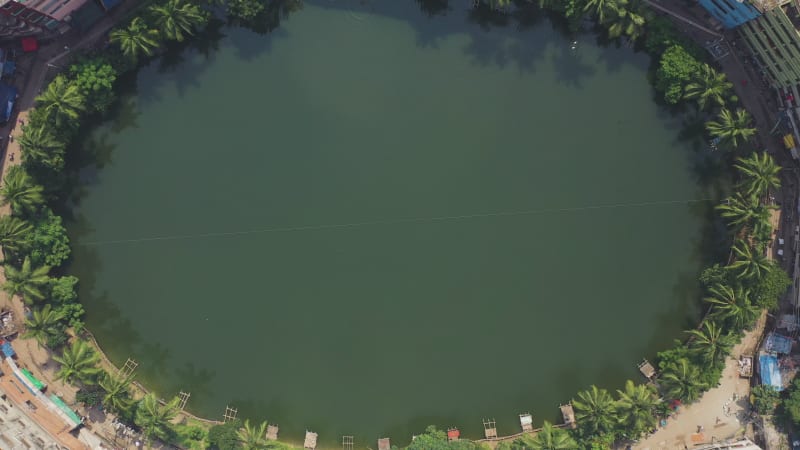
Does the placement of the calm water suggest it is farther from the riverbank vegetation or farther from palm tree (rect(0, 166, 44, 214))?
palm tree (rect(0, 166, 44, 214))

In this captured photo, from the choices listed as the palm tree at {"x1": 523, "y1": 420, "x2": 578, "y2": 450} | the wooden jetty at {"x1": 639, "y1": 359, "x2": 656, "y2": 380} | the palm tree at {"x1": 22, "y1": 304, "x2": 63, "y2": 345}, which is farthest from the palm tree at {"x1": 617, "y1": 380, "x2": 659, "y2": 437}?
the palm tree at {"x1": 22, "y1": 304, "x2": 63, "y2": 345}

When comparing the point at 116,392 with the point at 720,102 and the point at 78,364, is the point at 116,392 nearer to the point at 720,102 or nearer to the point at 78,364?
the point at 78,364

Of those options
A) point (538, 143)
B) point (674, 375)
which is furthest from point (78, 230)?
point (674, 375)

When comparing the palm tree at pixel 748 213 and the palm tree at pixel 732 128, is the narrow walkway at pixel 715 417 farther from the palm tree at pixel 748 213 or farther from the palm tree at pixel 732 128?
the palm tree at pixel 732 128

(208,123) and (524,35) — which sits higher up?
(524,35)

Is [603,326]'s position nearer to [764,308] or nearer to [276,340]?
[764,308]

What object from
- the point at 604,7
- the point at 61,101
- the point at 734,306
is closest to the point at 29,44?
the point at 61,101
